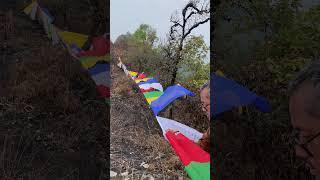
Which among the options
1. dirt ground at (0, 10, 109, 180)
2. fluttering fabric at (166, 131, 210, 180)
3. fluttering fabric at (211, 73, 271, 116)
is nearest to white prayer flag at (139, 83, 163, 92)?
dirt ground at (0, 10, 109, 180)

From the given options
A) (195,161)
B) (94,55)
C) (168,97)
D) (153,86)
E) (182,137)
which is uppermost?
(94,55)

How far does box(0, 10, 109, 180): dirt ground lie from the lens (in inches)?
118

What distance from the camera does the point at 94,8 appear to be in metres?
4.49

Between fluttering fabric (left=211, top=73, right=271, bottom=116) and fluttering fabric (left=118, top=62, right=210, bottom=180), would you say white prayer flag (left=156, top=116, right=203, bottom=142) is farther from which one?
fluttering fabric (left=211, top=73, right=271, bottom=116)

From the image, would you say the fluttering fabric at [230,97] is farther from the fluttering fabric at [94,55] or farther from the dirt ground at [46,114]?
the dirt ground at [46,114]

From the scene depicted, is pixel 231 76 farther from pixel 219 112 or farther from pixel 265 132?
pixel 265 132

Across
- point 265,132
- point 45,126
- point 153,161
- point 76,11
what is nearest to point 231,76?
point 265,132

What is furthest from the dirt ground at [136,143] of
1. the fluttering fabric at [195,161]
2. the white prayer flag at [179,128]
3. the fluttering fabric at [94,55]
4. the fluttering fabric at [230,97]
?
the fluttering fabric at [195,161]

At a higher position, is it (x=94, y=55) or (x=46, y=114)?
(x=94, y=55)

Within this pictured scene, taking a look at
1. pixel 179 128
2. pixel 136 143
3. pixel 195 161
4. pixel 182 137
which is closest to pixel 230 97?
pixel 179 128

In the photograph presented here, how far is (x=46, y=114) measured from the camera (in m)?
3.79

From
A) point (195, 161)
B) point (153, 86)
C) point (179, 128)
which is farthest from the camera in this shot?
point (153, 86)

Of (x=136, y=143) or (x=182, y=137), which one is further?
(x=136, y=143)

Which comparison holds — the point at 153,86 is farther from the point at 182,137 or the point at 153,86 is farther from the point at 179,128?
the point at 182,137
